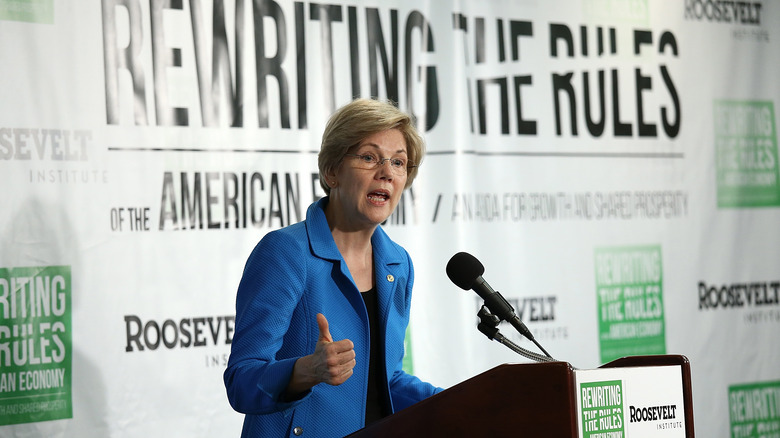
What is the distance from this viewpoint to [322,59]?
3.53 metres

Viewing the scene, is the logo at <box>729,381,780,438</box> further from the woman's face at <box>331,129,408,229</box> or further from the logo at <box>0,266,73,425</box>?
the logo at <box>0,266,73,425</box>

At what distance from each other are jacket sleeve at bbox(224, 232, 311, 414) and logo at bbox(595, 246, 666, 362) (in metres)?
2.42

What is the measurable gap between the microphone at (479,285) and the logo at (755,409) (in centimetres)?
303

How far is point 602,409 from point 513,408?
15 centimetres

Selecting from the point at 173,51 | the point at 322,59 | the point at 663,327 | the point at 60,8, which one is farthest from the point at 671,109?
the point at 60,8

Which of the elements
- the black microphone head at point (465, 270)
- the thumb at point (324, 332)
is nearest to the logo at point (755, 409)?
the black microphone head at point (465, 270)

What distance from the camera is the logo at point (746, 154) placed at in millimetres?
4445

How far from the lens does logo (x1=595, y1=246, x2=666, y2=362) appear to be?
13.4 feet

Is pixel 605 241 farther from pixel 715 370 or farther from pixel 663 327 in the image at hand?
pixel 715 370

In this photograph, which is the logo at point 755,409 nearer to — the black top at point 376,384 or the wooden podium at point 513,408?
the black top at point 376,384

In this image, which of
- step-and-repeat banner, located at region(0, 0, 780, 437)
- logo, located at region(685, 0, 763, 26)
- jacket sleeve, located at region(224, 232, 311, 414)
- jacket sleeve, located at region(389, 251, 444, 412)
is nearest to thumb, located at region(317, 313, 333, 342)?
jacket sleeve, located at region(224, 232, 311, 414)

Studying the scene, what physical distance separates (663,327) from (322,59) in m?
2.09

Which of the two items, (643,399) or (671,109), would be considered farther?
(671,109)

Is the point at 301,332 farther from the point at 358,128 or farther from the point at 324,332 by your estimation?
the point at 358,128
